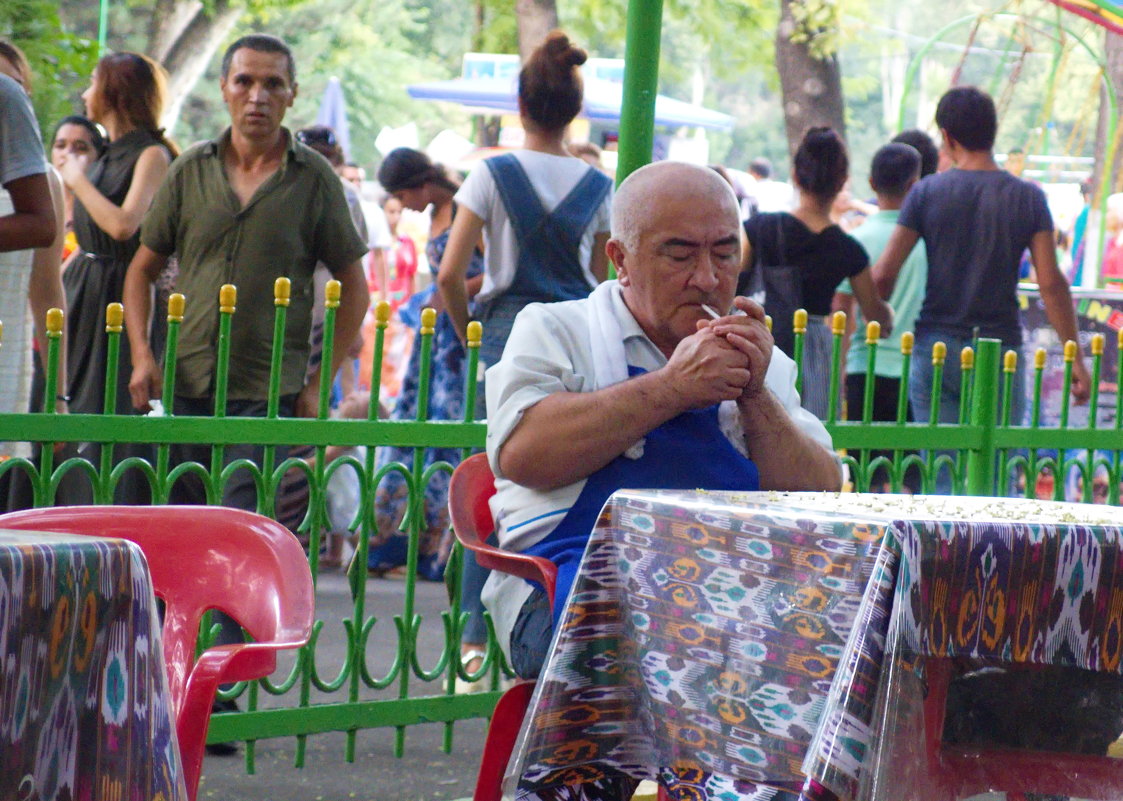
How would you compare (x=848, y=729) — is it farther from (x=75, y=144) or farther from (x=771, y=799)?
(x=75, y=144)

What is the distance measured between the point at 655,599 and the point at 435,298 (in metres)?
4.47

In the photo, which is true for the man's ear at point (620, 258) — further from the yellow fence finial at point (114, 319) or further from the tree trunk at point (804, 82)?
the tree trunk at point (804, 82)

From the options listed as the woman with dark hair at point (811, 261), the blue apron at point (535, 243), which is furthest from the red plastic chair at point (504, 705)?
the woman with dark hair at point (811, 261)

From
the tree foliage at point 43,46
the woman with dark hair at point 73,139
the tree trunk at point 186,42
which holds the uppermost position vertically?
the tree trunk at point 186,42

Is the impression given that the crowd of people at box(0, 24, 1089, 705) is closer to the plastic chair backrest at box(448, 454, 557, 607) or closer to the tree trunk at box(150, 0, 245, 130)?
the plastic chair backrest at box(448, 454, 557, 607)

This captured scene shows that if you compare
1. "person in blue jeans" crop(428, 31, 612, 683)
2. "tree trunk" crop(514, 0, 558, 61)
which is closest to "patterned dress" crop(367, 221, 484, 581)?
"person in blue jeans" crop(428, 31, 612, 683)

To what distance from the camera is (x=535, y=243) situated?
5.37 meters

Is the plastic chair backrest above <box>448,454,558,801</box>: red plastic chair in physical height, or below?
above

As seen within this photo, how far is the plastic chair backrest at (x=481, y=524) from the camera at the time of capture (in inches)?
124

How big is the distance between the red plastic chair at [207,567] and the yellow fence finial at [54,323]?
1093mm

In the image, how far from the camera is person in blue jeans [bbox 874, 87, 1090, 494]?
20.5 feet

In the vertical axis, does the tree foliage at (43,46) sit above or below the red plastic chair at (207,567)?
above

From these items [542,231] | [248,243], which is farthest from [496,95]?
[248,243]

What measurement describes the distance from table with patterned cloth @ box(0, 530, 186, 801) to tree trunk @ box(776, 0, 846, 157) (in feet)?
38.2
